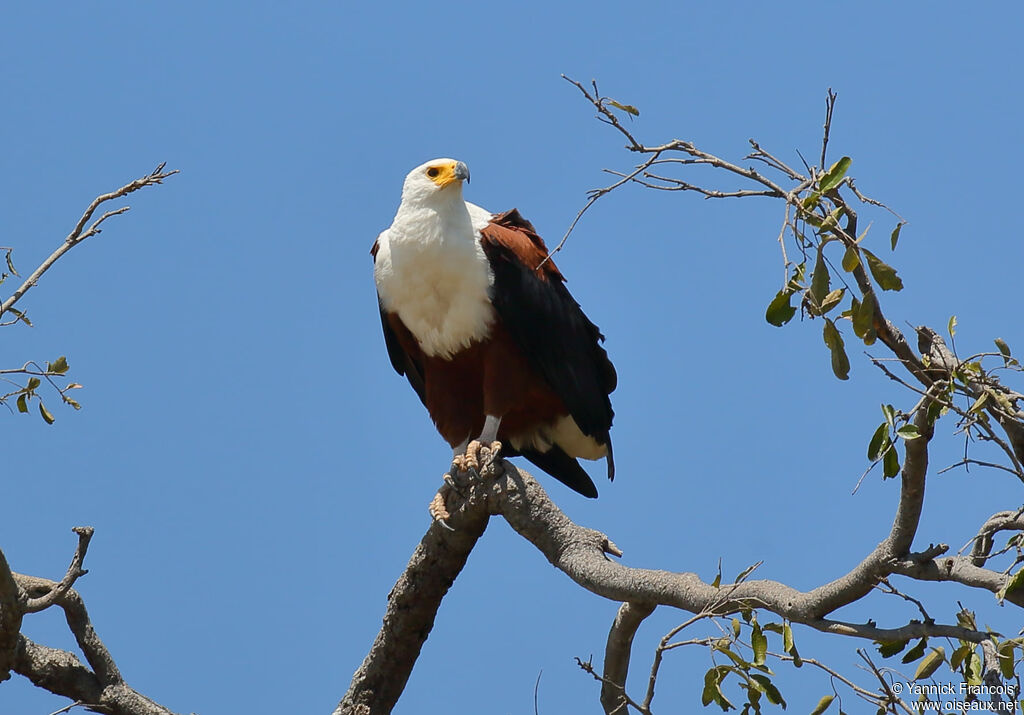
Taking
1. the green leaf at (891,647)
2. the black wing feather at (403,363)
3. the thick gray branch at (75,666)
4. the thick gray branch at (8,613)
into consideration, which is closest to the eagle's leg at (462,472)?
the black wing feather at (403,363)

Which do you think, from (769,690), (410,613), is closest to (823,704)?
(769,690)

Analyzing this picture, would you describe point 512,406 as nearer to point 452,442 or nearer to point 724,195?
point 452,442

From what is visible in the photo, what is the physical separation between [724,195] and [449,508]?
1950 mm

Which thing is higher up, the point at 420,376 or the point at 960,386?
the point at 420,376

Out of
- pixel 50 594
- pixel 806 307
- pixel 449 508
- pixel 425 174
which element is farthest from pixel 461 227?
Answer: pixel 806 307

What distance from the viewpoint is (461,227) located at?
4.86 metres

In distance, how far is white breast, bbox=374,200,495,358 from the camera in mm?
4773

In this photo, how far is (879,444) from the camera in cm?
267

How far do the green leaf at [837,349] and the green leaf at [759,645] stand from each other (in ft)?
2.20

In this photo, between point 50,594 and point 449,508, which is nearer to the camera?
point 50,594

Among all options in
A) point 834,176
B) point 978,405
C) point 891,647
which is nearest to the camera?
point 978,405

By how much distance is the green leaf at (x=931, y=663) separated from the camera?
8.91 feet

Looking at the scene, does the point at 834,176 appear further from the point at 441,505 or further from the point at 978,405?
the point at 441,505

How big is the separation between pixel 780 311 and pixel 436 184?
8.18 ft
